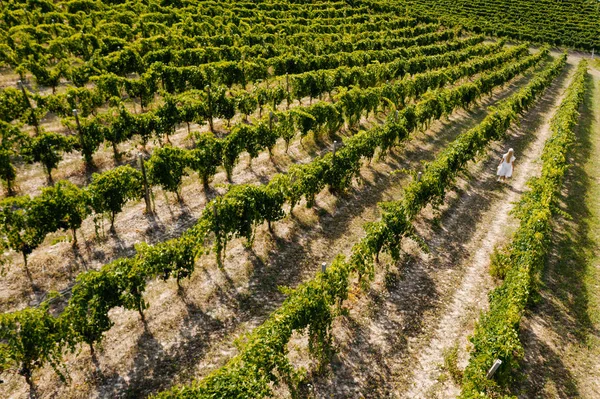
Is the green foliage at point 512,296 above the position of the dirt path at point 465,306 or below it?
above

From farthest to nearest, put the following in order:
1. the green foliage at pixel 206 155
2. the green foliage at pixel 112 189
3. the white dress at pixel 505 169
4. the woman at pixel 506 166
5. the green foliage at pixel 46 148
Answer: the white dress at pixel 505 169 < the woman at pixel 506 166 < the green foliage at pixel 206 155 < the green foliage at pixel 46 148 < the green foliage at pixel 112 189

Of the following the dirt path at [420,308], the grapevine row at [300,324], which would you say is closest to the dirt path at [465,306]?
the dirt path at [420,308]

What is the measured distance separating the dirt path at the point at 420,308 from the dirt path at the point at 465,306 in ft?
0.07

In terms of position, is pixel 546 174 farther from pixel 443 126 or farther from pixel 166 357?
pixel 166 357

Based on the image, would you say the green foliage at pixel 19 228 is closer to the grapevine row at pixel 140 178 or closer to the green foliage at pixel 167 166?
the grapevine row at pixel 140 178

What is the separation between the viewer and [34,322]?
6594mm

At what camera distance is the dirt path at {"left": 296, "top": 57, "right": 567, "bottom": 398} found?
8.20 metres

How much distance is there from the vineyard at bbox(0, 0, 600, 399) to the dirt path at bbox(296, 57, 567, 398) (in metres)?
0.05

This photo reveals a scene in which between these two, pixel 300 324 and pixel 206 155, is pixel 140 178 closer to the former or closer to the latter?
pixel 206 155

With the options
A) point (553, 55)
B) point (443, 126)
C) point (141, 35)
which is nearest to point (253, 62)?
point (141, 35)

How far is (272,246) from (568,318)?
8430 millimetres

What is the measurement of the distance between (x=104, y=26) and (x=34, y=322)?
21755 mm

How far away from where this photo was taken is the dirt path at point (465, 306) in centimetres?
827

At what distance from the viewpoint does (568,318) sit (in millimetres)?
10344
